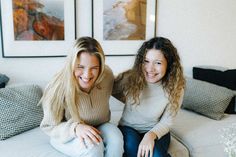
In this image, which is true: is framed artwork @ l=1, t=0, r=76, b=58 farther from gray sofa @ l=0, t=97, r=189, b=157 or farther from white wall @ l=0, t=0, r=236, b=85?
gray sofa @ l=0, t=97, r=189, b=157

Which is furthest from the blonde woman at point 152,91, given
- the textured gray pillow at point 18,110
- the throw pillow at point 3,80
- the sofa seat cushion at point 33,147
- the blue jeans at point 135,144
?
the throw pillow at point 3,80

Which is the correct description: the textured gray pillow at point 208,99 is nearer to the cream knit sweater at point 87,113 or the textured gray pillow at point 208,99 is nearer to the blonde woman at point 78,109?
the cream knit sweater at point 87,113

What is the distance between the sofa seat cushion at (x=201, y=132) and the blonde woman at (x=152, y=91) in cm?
19

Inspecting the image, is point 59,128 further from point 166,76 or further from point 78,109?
point 166,76

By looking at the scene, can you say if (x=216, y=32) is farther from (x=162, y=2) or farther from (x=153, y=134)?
(x=153, y=134)

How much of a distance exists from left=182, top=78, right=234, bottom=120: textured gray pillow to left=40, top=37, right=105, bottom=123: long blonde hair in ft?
3.40

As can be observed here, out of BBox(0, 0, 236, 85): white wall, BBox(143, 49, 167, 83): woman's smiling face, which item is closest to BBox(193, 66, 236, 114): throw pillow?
BBox(0, 0, 236, 85): white wall

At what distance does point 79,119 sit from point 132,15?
131 cm

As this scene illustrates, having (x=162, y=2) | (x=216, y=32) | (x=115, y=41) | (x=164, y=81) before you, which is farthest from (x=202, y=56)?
(x=164, y=81)

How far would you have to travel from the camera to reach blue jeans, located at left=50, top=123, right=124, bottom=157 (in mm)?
1426

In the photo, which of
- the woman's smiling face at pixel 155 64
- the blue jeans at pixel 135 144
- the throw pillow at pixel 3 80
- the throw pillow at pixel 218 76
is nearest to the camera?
the blue jeans at pixel 135 144

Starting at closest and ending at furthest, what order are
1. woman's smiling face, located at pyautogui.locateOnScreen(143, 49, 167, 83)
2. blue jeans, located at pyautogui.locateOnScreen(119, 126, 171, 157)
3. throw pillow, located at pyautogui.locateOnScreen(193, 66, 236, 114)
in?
blue jeans, located at pyautogui.locateOnScreen(119, 126, 171, 157) < woman's smiling face, located at pyautogui.locateOnScreen(143, 49, 167, 83) < throw pillow, located at pyautogui.locateOnScreen(193, 66, 236, 114)

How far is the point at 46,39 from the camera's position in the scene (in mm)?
2322

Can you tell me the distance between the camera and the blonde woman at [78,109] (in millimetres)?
1465
